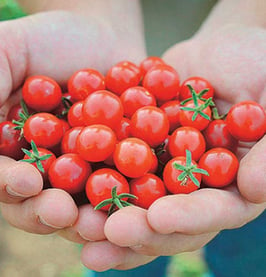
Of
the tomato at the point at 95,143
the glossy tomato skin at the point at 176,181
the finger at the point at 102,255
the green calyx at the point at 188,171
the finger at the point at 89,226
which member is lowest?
the finger at the point at 102,255

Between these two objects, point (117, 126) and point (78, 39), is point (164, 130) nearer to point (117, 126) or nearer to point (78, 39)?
point (117, 126)

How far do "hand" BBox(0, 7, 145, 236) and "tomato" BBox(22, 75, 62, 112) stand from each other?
9 centimetres

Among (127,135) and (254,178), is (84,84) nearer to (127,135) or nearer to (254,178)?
(127,135)

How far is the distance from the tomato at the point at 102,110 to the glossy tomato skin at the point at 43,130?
143 millimetres

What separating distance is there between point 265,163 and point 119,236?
1.99ft

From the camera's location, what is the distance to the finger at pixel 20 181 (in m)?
1.52

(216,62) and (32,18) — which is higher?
(32,18)

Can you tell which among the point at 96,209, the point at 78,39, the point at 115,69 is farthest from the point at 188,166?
the point at 78,39

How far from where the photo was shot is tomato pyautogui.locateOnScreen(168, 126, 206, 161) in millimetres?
1878

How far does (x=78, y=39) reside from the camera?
2.60 meters

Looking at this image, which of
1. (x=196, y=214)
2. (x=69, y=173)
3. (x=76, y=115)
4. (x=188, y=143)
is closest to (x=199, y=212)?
(x=196, y=214)

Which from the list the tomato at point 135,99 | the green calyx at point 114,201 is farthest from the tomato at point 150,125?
the green calyx at point 114,201

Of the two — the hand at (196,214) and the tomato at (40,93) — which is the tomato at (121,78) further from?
the hand at (196,214)

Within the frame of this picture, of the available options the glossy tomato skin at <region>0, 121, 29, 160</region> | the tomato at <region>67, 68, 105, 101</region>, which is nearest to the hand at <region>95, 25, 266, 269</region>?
the glossy tomato skin at <region>0, 121, 29, 160</region>
